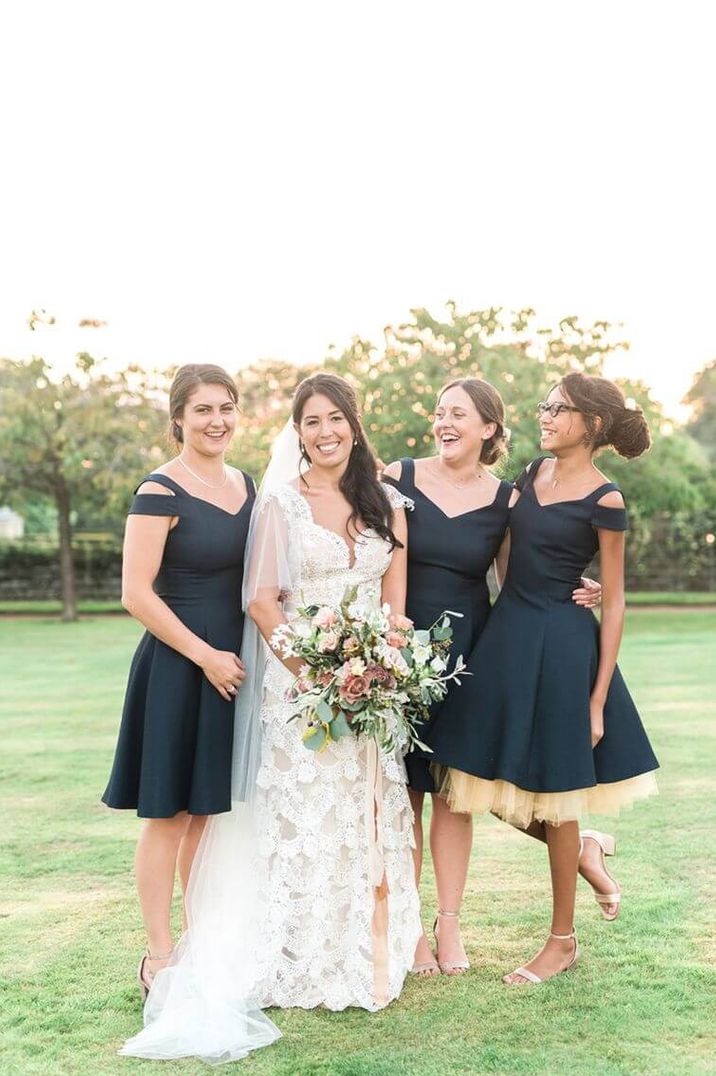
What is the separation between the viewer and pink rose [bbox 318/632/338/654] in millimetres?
3932

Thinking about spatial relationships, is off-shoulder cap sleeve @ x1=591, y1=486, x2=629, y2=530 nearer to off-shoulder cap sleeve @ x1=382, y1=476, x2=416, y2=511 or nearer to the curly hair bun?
the curly hair bun

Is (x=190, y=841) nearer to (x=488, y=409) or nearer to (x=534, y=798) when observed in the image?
(x=534, y=798)

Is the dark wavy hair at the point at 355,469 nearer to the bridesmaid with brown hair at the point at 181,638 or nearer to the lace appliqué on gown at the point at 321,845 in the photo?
the lace appliqué on gown at the point at 321,845

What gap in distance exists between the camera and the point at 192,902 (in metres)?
4.39

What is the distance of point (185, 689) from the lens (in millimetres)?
4355

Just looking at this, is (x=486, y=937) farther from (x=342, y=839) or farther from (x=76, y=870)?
(x=76, y=870)

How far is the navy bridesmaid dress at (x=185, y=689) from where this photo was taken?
4.31 metres

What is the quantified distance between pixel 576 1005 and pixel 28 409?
2295 centimetres

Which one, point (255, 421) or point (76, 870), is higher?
point (255, 421)

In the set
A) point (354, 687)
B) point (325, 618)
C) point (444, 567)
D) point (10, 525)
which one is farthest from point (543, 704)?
point (10, 525)

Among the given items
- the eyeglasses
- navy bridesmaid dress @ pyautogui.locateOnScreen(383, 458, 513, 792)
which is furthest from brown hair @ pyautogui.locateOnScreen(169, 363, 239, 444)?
the eyeglasses

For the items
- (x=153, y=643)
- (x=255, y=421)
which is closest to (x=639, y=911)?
(x=153, y=643)

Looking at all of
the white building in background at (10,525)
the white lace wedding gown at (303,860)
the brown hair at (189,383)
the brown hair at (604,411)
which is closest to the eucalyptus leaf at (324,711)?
the white lace wedding gown at (303,860)

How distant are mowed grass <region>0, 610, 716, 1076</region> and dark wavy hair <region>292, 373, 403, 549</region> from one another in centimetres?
175
